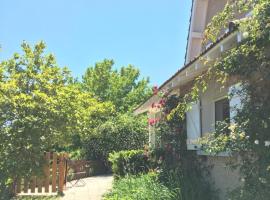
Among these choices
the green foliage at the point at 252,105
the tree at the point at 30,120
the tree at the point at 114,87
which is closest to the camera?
the green foliage at the point at 252,105

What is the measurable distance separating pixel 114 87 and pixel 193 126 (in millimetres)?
24304

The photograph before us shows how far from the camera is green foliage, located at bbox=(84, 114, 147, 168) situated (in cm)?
2173

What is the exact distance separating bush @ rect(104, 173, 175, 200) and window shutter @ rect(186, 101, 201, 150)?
1264mm

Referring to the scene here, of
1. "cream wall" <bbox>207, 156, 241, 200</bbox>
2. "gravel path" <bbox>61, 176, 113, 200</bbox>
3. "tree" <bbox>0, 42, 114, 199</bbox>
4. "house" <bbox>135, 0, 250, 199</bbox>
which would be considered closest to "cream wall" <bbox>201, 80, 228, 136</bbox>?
"house" <bbox>135, 0, 250, 199</bbox>

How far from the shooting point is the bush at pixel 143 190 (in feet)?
30.7

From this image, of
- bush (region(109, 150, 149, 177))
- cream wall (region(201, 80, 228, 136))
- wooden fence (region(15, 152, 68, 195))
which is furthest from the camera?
bush (region(109, 150, 149, 177))

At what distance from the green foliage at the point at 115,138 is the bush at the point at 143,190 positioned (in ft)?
31.5

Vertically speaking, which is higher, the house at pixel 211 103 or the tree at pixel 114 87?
the tree at pixel 114 87

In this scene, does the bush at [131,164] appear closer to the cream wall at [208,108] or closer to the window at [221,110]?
the cream wall at [208,108]

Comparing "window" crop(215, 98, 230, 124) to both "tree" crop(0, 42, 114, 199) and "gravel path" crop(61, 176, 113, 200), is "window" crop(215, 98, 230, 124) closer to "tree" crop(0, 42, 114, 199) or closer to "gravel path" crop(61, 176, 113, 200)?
"tree" crop(0, 42, 114, 199)

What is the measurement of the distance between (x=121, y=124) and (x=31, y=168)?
12694mm

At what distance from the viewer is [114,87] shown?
35.0 m

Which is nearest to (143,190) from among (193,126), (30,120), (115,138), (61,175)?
(193,126)

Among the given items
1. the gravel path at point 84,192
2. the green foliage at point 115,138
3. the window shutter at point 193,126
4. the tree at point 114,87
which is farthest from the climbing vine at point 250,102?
the tree at point 114,87
